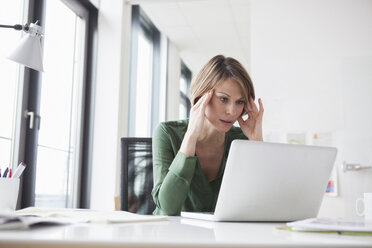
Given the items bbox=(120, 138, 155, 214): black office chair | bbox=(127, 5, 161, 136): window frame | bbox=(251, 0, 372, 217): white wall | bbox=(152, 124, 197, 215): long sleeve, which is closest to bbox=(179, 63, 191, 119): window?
bbox=(127, 5, 161, 136): window frame

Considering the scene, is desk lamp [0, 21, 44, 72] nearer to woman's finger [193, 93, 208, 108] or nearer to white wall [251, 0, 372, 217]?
woman's finger [193, 93, 208, 108]

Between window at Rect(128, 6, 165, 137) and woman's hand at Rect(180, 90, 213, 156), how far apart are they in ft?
9.08

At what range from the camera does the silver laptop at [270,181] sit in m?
0.88

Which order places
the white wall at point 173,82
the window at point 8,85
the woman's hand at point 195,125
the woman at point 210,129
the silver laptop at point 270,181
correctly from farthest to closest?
the white wall at point 173,82 < the window at point 8,85 < the woman at point 210,129 < the woman's hand at point 195,125 < the silver laptop at point 270,181

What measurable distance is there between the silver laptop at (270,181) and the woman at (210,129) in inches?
19.7

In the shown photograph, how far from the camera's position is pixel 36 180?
263 cm

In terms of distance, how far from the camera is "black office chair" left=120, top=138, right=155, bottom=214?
1734 mm

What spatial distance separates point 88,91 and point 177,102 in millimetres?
2377

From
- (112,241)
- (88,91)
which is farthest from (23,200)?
(112,241)

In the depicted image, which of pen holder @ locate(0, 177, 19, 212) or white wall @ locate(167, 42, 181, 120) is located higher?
white wall @ locate(167, 42, 181, 120)

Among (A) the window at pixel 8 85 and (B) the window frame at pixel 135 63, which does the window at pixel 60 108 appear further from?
(B) the window frame at pixel 135 63

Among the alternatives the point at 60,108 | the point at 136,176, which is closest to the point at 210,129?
the point at 136,176

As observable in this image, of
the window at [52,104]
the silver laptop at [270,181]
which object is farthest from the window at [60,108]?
the silver laptop at [270,181]

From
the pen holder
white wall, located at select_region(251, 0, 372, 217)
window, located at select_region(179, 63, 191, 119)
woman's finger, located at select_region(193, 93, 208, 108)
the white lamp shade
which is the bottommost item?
the pen holder
